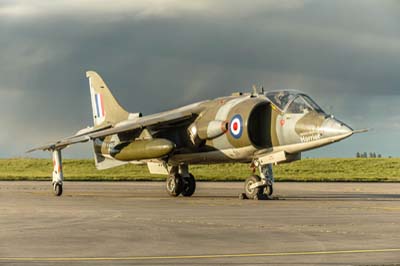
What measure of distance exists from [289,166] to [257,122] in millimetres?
33736

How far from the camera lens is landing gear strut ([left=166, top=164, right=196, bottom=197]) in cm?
2648

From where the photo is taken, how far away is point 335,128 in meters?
21.7

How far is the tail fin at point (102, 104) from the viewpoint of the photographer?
31000mm

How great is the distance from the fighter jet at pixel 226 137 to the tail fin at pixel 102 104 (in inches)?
89.9

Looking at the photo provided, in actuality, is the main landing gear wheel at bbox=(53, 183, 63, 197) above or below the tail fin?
below

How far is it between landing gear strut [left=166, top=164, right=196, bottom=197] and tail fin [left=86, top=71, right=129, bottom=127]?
461 centimetres

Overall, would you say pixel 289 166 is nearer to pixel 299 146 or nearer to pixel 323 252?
pixel 299 146

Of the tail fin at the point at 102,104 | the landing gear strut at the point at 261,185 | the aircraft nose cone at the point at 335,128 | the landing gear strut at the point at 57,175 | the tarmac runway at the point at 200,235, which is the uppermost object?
the tail fin at the point at 102,104

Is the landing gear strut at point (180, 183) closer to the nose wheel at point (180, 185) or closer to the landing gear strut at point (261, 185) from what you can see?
the nose wheel at point (180, 185)

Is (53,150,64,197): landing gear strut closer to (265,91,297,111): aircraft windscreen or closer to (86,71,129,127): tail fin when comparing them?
(86,71,129,127): tail fin

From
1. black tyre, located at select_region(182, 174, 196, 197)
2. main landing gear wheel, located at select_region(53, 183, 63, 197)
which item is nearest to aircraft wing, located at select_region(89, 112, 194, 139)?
black tyre, located at select_region(182, 174, 196, 197)

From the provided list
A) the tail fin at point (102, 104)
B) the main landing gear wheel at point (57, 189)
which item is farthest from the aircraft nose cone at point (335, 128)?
the tail fin at point (102, 104)

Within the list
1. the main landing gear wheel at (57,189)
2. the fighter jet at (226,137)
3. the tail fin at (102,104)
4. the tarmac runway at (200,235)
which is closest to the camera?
the tarmac runway at (200,235)

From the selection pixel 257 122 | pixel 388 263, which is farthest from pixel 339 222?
pixel 257 122
